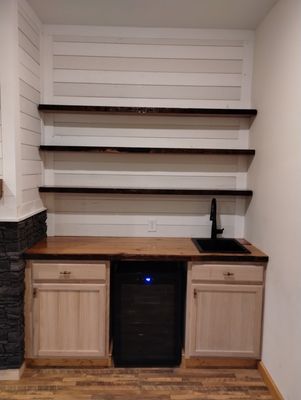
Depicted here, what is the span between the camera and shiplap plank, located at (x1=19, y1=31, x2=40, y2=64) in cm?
237

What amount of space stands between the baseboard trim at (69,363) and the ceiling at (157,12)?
270 cm

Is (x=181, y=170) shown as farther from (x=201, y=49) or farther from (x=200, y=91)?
(x=201, y=49)

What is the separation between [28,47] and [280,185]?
6.98ft

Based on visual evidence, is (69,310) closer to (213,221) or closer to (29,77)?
(213,221)

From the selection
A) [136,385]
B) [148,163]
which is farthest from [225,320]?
[148,163]

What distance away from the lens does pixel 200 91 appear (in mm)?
2930

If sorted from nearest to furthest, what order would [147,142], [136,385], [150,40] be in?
[136,385] < [150,40] < [147,142]

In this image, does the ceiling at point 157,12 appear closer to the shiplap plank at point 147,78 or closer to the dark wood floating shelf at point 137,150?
the shiplap plank at point 147,78

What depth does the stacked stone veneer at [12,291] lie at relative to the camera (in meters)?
2.31

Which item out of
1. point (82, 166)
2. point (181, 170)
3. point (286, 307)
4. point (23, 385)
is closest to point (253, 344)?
point (286, 307)

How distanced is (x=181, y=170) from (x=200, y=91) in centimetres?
72

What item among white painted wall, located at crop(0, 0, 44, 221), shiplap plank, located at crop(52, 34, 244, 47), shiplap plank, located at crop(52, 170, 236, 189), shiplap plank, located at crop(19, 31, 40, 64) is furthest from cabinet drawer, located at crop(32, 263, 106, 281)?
shiplap plank, located at crop(52, 34, 244, 47)

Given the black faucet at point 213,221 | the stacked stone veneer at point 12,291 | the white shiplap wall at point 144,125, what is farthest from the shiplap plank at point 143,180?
the stacked stone veneer at point 12,291

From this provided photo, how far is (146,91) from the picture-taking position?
115 inches
